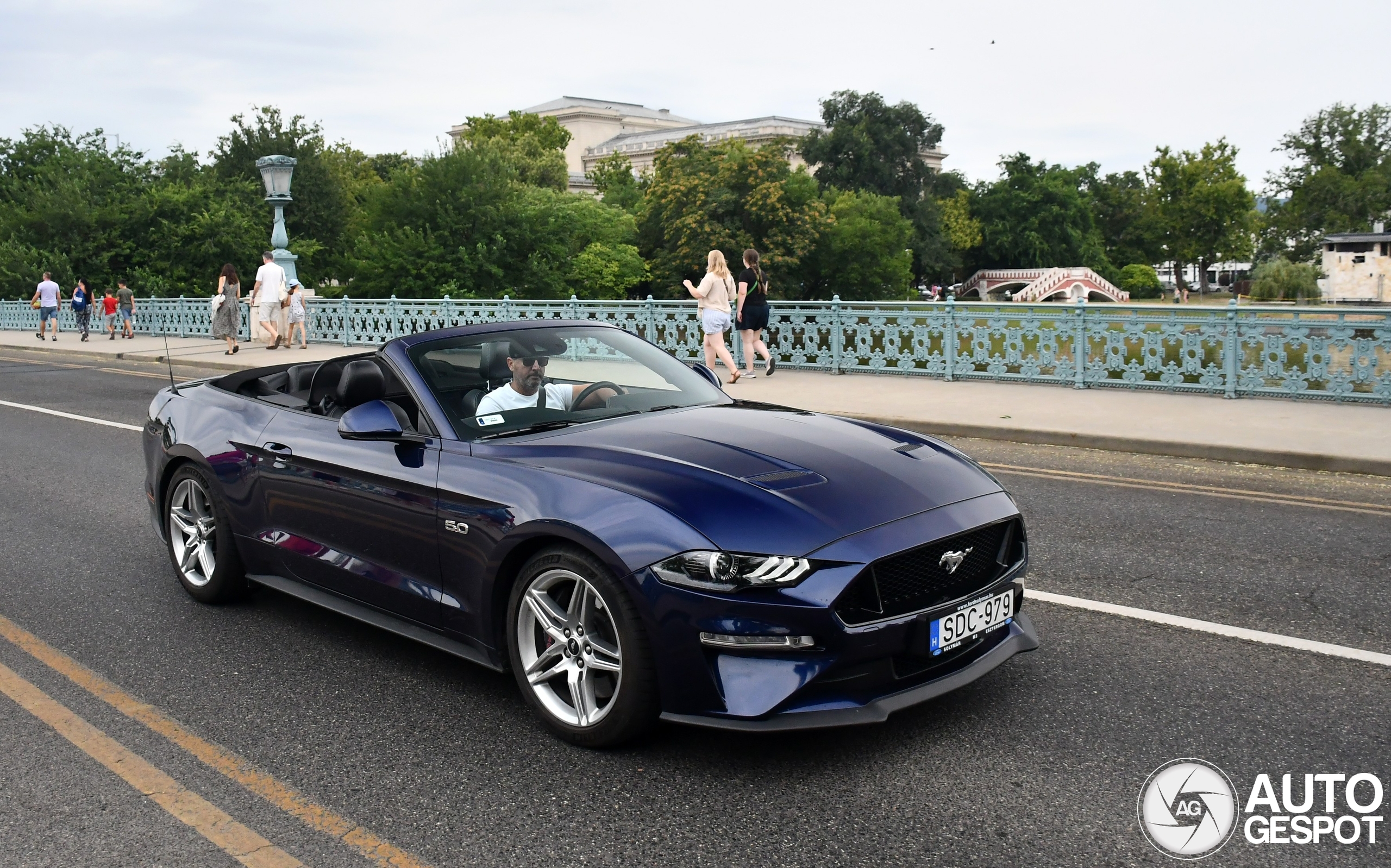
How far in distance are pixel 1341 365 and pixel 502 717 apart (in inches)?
445

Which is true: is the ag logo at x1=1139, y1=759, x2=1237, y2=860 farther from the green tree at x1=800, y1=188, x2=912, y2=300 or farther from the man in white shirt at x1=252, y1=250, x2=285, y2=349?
the green tree at x1=800, y1=188, x2=912, y2=300

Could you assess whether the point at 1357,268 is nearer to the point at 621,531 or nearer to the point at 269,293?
the point at 269,293

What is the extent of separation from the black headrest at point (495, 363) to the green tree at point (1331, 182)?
115872mm

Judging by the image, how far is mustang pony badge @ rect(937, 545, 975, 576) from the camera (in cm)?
396

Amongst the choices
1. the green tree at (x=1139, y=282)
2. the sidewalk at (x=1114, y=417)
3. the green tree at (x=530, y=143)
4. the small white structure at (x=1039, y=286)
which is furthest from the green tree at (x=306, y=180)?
the green tree at (x=1139, y=282)

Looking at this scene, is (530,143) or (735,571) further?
(530,143)

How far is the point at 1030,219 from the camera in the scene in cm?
12194

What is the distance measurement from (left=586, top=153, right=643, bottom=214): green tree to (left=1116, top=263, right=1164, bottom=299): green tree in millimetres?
63814

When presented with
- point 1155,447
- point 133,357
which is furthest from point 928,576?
point 133,357

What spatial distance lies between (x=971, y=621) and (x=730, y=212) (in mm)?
65477

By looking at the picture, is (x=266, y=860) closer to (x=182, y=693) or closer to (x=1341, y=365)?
(x=182, y=693)

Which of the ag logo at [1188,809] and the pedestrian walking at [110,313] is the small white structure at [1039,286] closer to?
the pedestrian walking at [110,313]

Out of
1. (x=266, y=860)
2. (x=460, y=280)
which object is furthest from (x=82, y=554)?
(x=460, y=280)

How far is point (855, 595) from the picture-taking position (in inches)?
146
